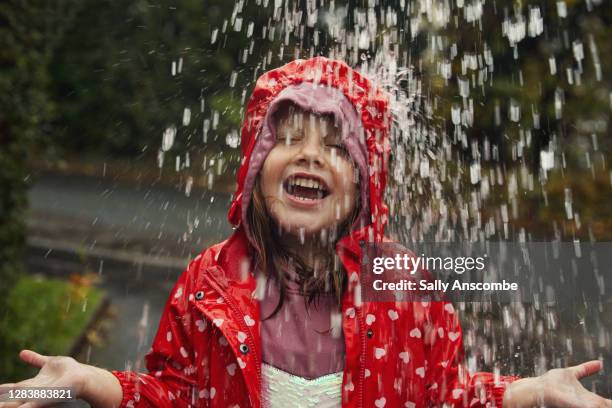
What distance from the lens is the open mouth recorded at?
2211 mm

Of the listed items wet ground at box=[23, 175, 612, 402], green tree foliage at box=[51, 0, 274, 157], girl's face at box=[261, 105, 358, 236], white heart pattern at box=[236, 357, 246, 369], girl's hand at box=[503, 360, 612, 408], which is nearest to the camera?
girl's hand at box=[503, 360, 612, 408]

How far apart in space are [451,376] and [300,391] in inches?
18.1

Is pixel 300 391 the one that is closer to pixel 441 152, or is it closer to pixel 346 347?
pixel 346 347

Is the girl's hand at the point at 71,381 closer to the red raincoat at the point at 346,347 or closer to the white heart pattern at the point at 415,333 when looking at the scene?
the red raincoat at the point at 346,347

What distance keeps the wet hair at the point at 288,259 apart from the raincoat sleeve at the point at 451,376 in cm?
31

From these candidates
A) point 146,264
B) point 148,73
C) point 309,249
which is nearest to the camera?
point 309,249

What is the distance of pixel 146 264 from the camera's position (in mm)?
8820

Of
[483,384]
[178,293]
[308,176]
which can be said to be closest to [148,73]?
[178,293]

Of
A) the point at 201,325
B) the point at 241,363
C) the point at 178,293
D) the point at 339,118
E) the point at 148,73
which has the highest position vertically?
the point at 148,73

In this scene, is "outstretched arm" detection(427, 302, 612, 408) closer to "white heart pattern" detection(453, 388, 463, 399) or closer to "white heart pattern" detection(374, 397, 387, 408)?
"white heart pattern" detection(453, 388, 463, 399)

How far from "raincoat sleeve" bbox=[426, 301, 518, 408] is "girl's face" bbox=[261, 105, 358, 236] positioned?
1.46ft

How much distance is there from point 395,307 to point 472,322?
1953 millimetres

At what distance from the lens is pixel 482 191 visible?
5.92 meters

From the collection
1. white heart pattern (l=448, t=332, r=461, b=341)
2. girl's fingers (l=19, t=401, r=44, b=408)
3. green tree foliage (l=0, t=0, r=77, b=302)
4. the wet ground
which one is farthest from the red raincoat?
green tree foliage (l=0, t=0, r=77, b=302)
